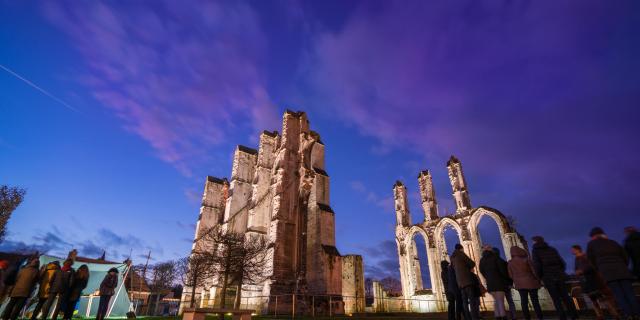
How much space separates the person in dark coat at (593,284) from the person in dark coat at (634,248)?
55 cm

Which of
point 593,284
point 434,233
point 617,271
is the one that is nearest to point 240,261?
point 593,284

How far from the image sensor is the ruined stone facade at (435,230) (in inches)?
955

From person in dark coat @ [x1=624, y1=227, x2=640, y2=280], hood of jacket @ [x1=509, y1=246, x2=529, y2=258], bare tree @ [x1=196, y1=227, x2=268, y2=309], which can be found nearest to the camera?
person in dark coat @ [x1=624, y1=227, x2=640, y2=280]

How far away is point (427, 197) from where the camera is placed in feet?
100

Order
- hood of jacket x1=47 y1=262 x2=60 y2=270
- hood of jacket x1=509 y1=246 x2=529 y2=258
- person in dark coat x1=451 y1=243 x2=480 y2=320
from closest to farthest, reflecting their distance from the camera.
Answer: person in dark coat x1=451 y1=243 x2=480 y2=320, hood of jacket x1=509 y1=246 x2=529 y2=258, hood of jacket x1=47 y1=262 x2=60 y2=270

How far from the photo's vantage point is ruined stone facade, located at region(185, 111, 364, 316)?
1516 cm

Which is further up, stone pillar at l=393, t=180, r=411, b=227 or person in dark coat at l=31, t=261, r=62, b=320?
→ stone pillar at l=393, t=180, r=411, b=227

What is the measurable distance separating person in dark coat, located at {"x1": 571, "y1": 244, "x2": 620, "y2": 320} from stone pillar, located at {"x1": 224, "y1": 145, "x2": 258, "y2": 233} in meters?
19.0

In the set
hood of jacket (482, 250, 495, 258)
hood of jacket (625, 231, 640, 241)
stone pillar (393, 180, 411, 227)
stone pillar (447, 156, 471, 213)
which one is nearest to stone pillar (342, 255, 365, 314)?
hood of jacket (482, 250, 495, 258)

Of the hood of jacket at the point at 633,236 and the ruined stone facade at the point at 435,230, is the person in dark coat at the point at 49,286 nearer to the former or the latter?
the hood of jacket at the point at 633,236

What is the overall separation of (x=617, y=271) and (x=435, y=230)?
24713mm

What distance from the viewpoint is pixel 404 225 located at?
31.0m

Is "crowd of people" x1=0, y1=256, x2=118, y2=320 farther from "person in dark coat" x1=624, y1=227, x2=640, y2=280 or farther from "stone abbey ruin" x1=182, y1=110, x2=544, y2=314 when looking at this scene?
"person in dark coat" x1=624, y1=227, x2=640, y2=280

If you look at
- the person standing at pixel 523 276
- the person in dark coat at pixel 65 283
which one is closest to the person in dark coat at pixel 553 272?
the person standing at pixel 523 276
